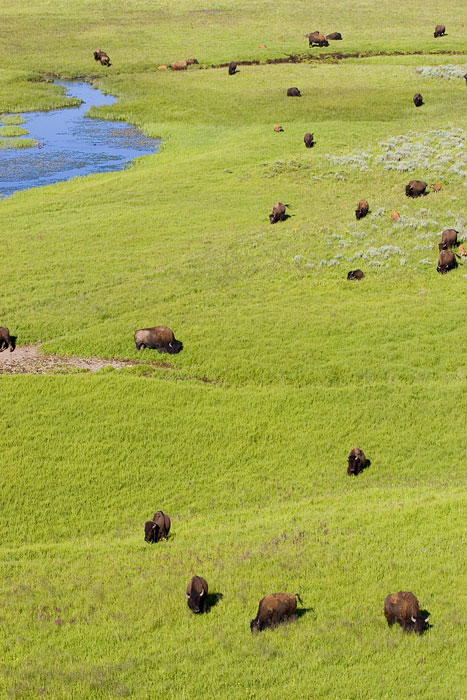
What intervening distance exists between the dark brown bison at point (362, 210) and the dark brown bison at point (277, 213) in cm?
451

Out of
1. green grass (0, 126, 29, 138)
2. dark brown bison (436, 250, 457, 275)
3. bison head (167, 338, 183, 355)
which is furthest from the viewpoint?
green grass (0, 126, 29, 138)

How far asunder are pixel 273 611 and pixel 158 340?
58.0ft

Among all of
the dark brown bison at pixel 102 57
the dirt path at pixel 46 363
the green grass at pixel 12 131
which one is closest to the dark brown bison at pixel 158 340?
the dirt path at pixel 46 363

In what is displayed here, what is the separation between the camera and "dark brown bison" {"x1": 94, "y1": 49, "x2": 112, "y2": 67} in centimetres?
9475

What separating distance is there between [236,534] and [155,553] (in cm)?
242

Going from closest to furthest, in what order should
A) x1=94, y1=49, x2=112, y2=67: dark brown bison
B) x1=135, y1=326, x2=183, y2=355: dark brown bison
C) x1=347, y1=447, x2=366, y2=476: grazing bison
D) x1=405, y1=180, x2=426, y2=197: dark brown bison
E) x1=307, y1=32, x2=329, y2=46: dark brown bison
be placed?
x1=347, y1=447, x2=366, y2=476: grazing bison < x1=135, y1=326, x2=183, y2=355: dark brown bison < x1=405, y1=180, x2=426, y2=197: dark brown bison < x1=94, y1=49, x2=112, y2=67: dark brown bison < x1=307, y1=32, x2=329, y2=46: dark brown bison

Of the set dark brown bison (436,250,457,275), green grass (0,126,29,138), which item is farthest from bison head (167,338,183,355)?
green grass (0,126,29,138)

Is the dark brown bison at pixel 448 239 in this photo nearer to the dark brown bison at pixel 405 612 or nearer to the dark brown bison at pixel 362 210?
the dark brown bison at pixel 362 210

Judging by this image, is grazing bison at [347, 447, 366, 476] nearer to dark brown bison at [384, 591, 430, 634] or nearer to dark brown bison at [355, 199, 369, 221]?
dark brown bison at [384, 591, 430, 634]

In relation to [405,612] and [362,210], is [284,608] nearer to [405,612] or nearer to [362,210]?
[405,612]

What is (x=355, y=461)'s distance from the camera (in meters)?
27.3

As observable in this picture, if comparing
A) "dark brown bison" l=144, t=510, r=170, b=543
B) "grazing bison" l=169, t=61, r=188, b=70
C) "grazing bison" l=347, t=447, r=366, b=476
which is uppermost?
"grazing bison" l=169, t=61, r=188, b=70

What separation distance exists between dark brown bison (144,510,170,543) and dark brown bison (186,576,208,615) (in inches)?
151

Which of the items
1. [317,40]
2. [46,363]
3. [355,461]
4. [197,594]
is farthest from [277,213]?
[317,40]
